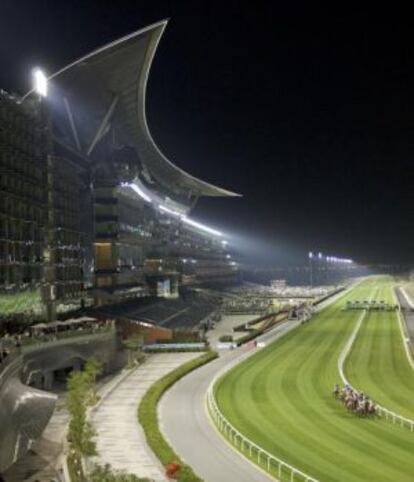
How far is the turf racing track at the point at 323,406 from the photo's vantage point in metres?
18.8

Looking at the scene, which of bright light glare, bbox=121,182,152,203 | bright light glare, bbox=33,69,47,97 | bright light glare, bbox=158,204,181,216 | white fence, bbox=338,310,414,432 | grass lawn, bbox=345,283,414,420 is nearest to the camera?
white fence, bbox=338,310,414,432

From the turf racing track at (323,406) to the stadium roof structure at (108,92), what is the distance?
2043 cm

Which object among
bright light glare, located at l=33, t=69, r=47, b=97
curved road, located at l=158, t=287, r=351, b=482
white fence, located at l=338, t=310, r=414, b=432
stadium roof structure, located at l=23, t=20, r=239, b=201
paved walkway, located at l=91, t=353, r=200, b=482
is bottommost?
curved road, located at l=158, t=287, r=351, b=482

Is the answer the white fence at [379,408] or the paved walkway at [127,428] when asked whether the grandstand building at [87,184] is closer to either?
the paved walkway at [127,428]

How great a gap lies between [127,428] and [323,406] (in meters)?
7.58

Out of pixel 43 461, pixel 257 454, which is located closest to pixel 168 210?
pixel 43 461

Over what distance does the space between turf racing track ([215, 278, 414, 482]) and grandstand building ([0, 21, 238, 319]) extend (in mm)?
13176

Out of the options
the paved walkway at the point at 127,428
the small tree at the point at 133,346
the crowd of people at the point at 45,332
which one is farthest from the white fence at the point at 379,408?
the crowd of people at the point at 45,332

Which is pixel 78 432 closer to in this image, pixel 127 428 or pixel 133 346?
pixel 127 428

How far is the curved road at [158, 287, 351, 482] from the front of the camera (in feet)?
57.8

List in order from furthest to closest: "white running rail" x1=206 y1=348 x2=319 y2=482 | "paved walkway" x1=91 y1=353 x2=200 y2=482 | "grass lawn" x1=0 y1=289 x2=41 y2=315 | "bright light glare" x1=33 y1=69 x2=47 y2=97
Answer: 1. "bright light glare" x1=33 y1=69 x2=47 y2=97
2. "grass lawn" x1=0 y1=289 x2=41 y2=315
3. "paved walkway" x1=91 y1=353 x2=200 y2=482
4. "white running rail" x1=206 y1=348 x2=319 y2=482

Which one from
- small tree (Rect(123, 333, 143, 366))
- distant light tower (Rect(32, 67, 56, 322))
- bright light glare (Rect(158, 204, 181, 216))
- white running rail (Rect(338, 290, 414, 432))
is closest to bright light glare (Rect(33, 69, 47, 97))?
distant light tower (Rect(32, 67, 56, 322))

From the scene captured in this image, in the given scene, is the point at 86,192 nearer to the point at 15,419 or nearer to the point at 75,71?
the point at 75,71

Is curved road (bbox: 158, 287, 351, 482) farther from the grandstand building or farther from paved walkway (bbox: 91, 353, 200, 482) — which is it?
the grandstand building
